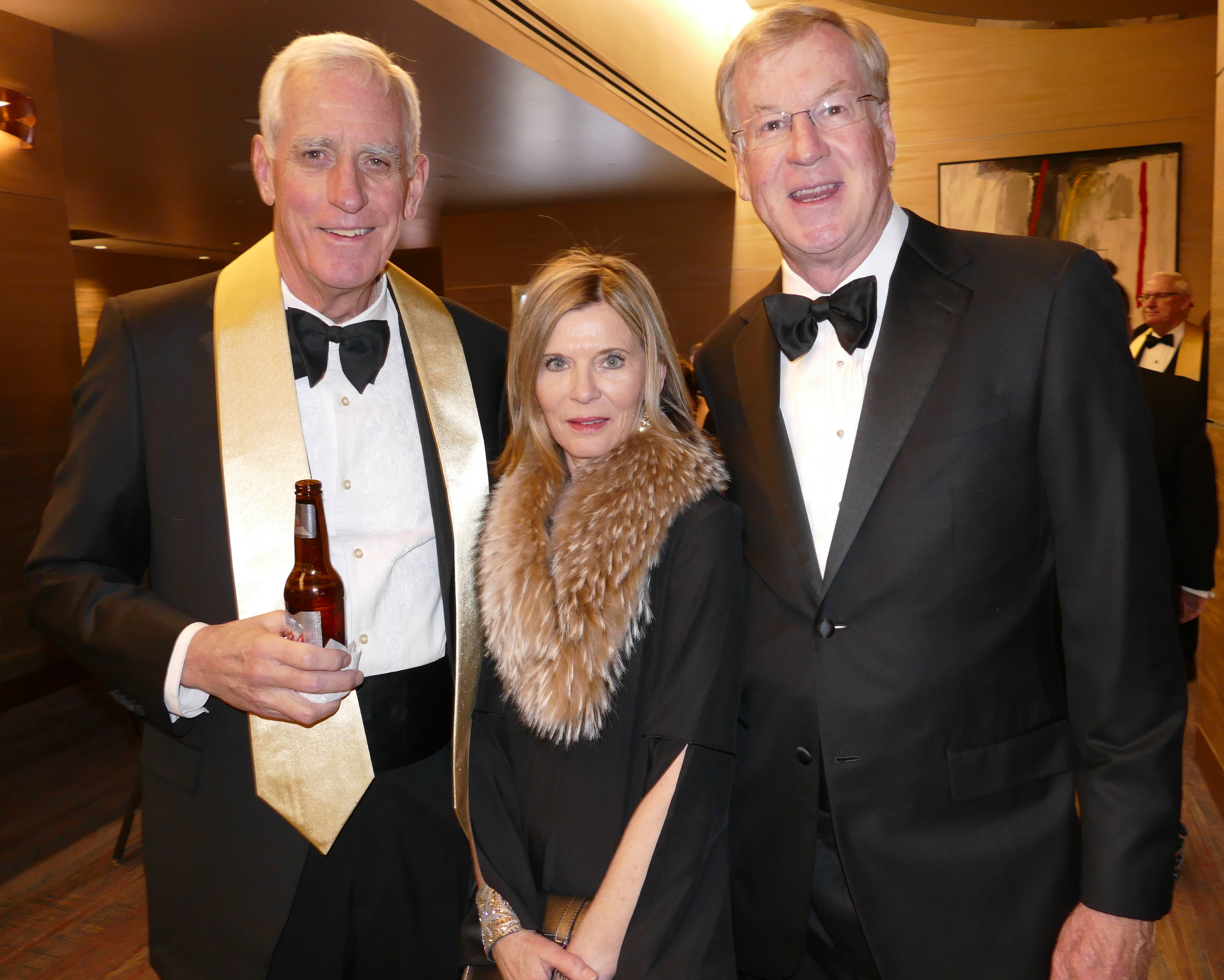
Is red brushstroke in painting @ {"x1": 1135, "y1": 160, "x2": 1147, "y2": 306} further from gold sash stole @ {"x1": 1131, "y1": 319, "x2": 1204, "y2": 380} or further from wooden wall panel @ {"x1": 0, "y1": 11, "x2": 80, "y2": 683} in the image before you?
wooden wall panel @ {"x1": 0, "y1": 11, "x2": 80, "y2": 683}

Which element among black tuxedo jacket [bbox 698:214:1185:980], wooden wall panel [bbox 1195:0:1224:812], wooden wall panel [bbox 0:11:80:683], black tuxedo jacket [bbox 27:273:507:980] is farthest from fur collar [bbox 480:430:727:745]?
wooden wall panel [bbox 0:11:80:683]

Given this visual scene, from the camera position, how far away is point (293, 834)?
1567 mm

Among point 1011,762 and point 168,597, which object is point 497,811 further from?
point 1011,762

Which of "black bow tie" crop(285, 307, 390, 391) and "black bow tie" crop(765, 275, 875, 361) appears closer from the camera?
"black bow tie" crop(765, 275, 875, 361)

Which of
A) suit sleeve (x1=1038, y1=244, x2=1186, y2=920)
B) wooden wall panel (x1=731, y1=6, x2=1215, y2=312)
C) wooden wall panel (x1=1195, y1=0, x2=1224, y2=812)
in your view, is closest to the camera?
suit sleeve (x1=1038, y1=244, x2=1186, y2=920)

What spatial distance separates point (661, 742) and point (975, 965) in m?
0.60

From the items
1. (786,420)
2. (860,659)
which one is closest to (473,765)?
(860,659)

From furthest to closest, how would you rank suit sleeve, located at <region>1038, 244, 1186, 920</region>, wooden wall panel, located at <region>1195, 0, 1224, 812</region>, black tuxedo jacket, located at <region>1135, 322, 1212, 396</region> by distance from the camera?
black tuxedo jacket, located at <region>1135, 322, 1212, 396</region>, wooden wall panel, located at <region>1195, 0, 1224, 812</region>, suit sleeve, located at <region>1038, 244, 1186, 920</region>

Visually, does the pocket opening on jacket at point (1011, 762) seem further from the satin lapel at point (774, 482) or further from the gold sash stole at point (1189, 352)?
the gold sash stole at point (1189, 352)

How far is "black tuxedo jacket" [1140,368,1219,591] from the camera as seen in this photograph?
3869 mm

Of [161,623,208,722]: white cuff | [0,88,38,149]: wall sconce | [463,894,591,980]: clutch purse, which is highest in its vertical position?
[0,88,38,149]: wall sconce

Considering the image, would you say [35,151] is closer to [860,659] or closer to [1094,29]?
[860,659]

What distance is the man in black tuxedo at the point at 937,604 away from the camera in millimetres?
1350

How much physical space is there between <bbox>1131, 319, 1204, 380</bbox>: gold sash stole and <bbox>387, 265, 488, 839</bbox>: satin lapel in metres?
5.21
